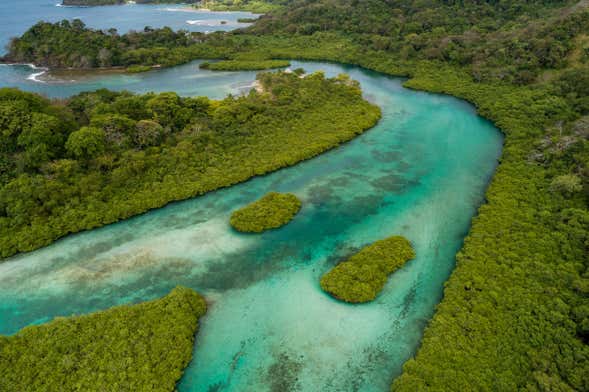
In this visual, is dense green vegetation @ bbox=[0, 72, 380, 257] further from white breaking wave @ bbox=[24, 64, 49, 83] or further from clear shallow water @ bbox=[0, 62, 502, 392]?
white breaking wave @ bbox=[24, 64, 49, 83]

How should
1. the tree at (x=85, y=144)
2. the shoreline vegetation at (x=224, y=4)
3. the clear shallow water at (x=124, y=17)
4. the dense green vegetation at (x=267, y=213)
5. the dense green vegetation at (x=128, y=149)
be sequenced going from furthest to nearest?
the shoreline vegetation at (x=224, y=4)
the clear shallow water at (x=124, y=17)
the tree at (x=85, y=144)
the dense green vegetation at (x=267, y=213)
the dense green vegetation at (x=128, y=149)

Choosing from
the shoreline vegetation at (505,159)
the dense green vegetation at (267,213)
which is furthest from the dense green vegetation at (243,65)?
the dense green vegetation at (267,213)

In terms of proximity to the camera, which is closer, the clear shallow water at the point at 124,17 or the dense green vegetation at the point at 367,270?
the dense green vegetation at the point at 367,270

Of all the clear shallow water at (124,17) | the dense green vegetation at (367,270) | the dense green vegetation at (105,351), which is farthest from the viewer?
the clear shallow water at (124,17)

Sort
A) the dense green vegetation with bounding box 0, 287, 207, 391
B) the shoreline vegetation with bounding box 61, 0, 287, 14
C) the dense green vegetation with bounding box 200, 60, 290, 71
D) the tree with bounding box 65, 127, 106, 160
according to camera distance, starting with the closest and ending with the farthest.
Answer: the dense green vegetation with bounding box 0, 287, 207, 391, the tree with bounding box 65, 127, 106, 160, the dense green vegetation with bounding box 200, 60, 290, 71, the shoreline vegetation with bounding box 61, 0, 287, 14

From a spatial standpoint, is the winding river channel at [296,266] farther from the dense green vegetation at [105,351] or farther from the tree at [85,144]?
Result: the tree at [85,144]

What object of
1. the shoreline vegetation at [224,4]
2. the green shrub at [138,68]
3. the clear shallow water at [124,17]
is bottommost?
the green shrub at [138,68]

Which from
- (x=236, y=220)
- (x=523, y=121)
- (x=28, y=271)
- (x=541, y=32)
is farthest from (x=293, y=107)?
(x=541, y=32)

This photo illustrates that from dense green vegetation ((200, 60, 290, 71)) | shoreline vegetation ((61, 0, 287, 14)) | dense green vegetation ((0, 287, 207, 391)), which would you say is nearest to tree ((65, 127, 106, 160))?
dense green vegetation ((0, 287, 207, 391))
